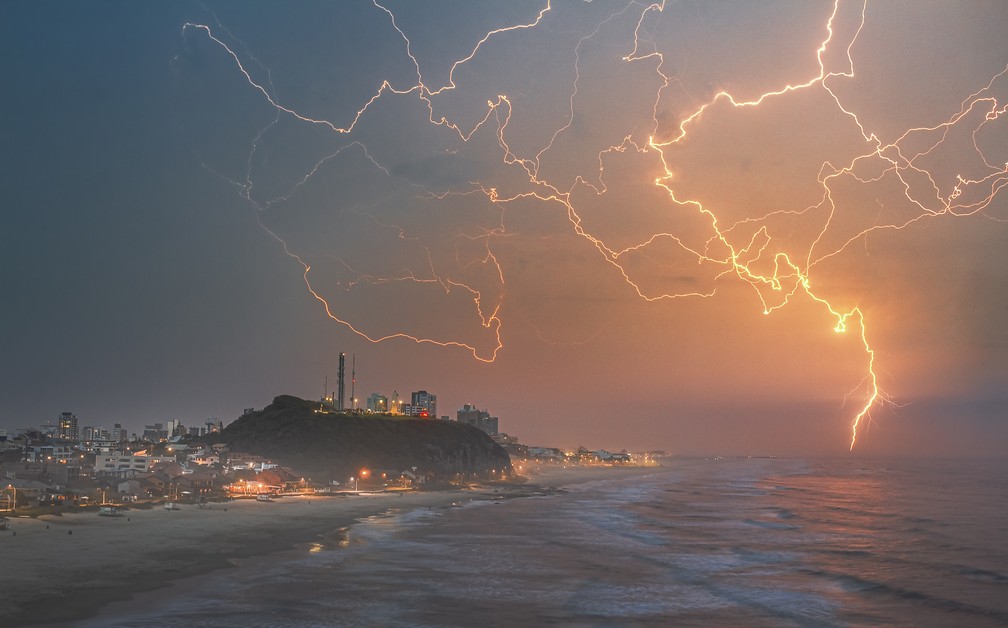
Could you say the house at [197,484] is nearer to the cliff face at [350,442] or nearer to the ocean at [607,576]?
the ocean at [607,576]

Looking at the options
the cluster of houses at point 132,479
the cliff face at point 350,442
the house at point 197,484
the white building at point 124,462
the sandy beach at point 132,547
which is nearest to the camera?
the sandy beach at point 132,547

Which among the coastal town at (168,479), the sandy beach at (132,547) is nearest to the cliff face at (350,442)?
the coastal town at (168,479)

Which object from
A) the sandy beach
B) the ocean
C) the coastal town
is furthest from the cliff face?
the ocean

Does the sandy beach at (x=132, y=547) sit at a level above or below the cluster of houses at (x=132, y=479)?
below

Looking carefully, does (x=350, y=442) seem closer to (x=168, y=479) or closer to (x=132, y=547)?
(x=168, y=479)

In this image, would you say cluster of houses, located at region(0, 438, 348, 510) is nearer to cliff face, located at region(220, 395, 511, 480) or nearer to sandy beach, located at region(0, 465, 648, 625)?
sandy beach, located at region(0, 465, 648, 625)

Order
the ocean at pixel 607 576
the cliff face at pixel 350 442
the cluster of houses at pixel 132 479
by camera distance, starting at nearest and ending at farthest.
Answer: the ocean at pixel 607 576, the cluster of houses at pixel 132 479, the cliff face at pixel 350 442
